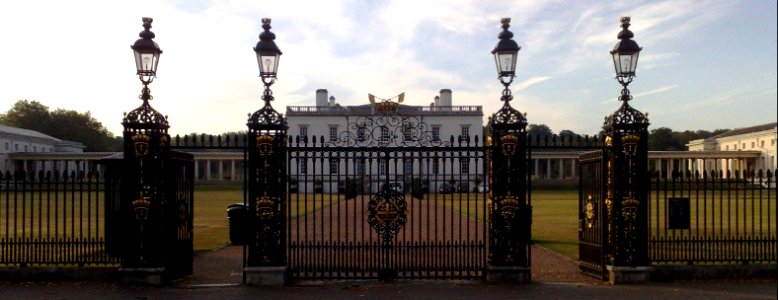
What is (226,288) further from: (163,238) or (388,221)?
(388,221)

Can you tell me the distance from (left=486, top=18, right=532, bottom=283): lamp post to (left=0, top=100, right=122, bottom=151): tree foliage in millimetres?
86534

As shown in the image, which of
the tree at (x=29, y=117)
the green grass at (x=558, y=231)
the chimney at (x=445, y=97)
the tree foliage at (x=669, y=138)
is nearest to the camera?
the green grass at (x=558, y=231)

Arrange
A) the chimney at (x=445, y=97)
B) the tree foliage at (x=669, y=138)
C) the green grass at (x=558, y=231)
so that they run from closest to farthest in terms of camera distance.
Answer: the green grass at (x=558, y=231)
the chimney at (x=445, y=97)
the tree foliage at (x=669, y=138)

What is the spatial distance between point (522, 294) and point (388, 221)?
2389 millimetres


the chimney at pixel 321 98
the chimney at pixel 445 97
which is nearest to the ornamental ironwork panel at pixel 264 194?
the chimney at pixel 321 98

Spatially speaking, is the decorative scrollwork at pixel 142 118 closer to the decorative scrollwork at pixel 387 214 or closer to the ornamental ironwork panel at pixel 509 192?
the decorative scrollwork at pixel 387 214

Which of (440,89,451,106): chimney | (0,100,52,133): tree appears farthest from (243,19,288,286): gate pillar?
(0,100,52,133): tree

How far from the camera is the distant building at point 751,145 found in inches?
2159

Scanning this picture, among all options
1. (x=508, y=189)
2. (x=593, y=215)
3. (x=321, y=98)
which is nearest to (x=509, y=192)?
(x=508, y=189)

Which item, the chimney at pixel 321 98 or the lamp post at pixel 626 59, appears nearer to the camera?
the lamp post at pixel 626 59

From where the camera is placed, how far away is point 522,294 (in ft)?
31.0

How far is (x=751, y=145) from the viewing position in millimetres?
61562

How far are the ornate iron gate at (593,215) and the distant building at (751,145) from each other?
4252 cm

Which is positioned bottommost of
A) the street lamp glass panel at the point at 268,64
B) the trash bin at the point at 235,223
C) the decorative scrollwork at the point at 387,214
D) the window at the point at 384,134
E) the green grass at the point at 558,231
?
the green grass at the point at 558,231
